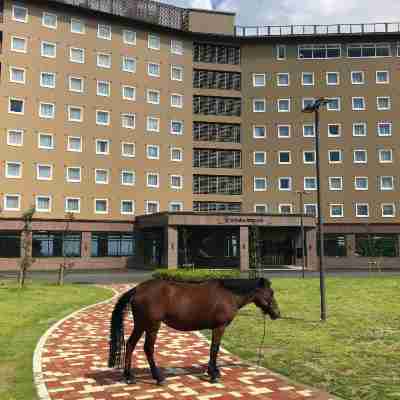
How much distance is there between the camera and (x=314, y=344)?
12.3 meters

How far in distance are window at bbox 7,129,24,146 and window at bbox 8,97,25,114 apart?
224 cm

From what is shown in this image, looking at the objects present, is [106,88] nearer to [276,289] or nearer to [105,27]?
[105,27]

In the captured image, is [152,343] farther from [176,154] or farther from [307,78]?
[307,78]

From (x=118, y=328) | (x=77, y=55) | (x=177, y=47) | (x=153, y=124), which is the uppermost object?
(x=177, y=47)

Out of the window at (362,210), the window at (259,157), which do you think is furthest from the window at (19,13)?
the window at (362,210)

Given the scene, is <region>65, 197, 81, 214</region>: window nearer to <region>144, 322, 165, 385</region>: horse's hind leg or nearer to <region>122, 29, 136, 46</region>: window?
<region>122, 29, 136, 46</region>: window

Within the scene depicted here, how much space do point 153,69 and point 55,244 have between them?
25745 mm

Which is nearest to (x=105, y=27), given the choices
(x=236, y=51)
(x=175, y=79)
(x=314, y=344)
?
(x=175, y=79)

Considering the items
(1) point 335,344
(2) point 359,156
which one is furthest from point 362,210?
(1) point 335,344

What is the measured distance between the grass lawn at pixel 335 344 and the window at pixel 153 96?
41380 millimetres

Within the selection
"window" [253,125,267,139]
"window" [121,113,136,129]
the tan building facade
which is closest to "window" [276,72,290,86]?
the tan building facade

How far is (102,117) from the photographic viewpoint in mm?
55344

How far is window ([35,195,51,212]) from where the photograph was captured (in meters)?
51.2

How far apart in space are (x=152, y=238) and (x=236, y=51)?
28956 mm
